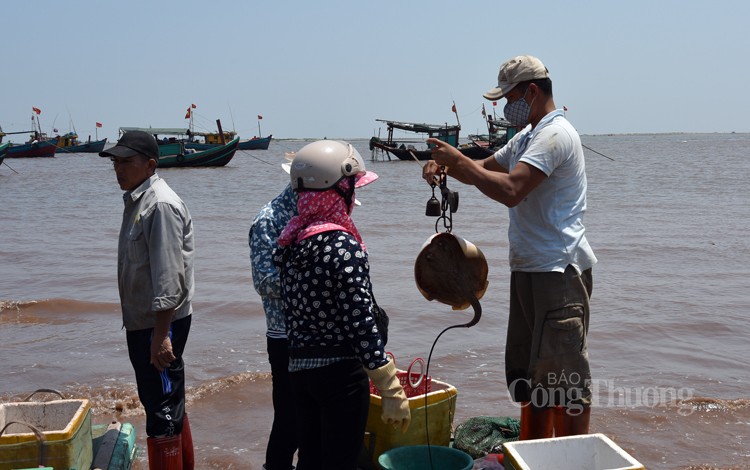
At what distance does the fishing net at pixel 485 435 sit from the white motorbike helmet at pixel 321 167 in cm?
169

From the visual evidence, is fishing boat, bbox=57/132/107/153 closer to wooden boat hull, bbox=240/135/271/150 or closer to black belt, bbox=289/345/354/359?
wooden boat hull, bbox=240/135/271/150

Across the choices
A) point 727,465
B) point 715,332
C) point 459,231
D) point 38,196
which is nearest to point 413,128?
point 38,196

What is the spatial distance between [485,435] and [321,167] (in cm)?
183

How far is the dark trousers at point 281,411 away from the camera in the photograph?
10.9 feet

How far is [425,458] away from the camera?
352cm

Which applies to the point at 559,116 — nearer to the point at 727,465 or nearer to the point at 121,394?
the point at 727,465

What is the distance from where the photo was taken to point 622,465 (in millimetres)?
2721

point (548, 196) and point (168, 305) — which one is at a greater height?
point (548, 196)

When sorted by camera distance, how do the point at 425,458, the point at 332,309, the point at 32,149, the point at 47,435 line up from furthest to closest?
the point at 32,149, the point at 425,458, the point at 47,435, the point at 332,309

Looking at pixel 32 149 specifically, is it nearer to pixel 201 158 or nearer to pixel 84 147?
pixel 84 147

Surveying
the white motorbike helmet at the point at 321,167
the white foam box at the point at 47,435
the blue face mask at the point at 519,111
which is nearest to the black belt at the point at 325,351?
the white motorbike helmet at the point at 321,167

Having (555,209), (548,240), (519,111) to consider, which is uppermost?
(519,111)

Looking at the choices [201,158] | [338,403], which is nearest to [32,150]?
[201,158]

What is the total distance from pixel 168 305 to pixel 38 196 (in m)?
24.1
